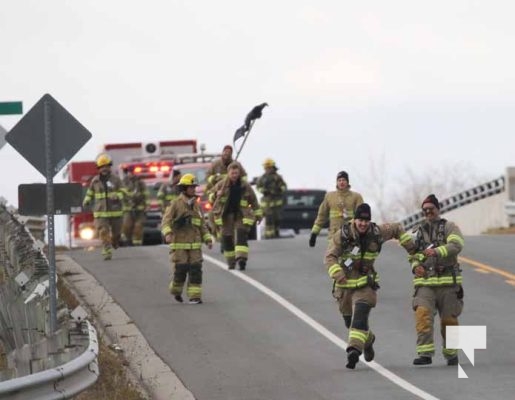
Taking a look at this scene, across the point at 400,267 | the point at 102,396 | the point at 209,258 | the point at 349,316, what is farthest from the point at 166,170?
the point at 102,396

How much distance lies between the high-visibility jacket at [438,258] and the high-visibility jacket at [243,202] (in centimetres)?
846

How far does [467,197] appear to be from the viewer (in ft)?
162

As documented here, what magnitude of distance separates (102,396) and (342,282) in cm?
354

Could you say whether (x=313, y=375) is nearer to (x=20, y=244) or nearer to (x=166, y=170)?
(x=20, y=244)

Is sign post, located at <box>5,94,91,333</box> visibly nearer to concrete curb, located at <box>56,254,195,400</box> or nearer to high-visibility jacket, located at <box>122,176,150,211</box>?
concrete curb, located at <box>56,254,195,400</box>

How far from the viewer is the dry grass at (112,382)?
14.6m

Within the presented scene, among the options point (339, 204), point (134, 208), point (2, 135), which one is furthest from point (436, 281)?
point (134, 208)

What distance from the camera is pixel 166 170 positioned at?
4128 cm

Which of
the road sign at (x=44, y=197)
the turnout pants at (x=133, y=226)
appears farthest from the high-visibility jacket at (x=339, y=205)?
the turnout pants at (x=133, y=226)

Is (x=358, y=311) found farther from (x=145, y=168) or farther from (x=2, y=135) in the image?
(x=145, y=168)

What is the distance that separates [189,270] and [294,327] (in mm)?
2650

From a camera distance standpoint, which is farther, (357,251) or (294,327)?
(294,327)

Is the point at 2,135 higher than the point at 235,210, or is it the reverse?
the point at 2,135

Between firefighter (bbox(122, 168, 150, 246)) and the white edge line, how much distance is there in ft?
22.6
